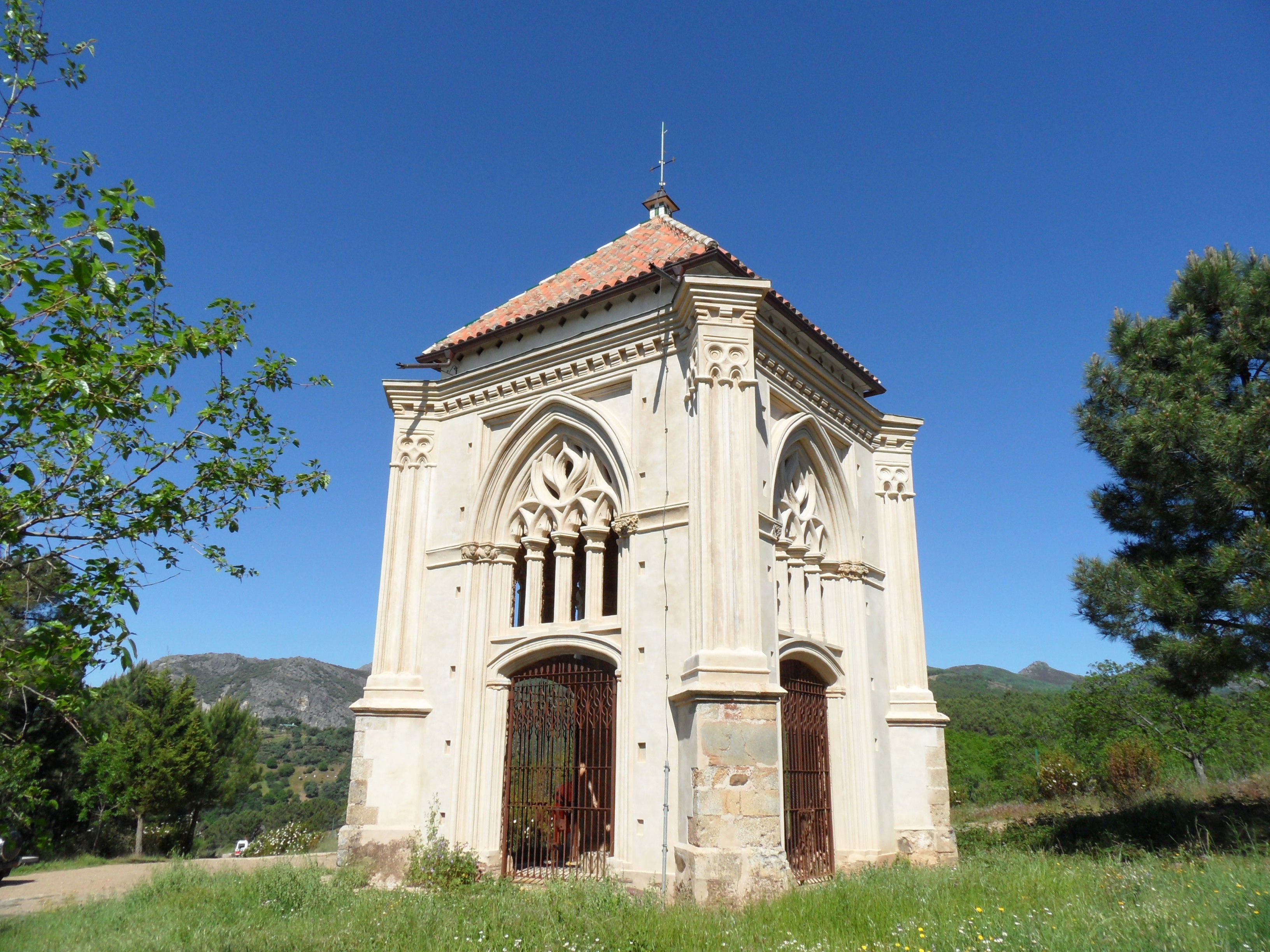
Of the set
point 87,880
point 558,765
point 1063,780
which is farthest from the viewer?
point 1063,780

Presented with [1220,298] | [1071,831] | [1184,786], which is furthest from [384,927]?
[1184,786]

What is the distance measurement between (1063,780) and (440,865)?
2000 centimetres

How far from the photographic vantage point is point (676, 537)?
11250 mm

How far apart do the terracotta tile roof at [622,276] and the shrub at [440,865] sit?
7989mm

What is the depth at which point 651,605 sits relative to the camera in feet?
36.9

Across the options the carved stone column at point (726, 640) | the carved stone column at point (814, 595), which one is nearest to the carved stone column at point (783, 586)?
the carved stone column at point (814, 595)

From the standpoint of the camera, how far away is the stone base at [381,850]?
12055mm

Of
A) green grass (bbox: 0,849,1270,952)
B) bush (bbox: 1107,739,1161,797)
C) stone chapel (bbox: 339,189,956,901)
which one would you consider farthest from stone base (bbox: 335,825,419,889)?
bush (bbox: 1107,739,1161,797)

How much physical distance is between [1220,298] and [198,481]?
1457 cm

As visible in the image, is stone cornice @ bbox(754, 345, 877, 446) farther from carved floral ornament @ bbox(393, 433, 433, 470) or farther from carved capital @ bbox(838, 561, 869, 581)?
carved floral ornament @ bbox(393, 433, 433, 470)

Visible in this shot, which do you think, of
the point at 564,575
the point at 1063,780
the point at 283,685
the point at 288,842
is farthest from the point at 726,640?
the point at 283,685

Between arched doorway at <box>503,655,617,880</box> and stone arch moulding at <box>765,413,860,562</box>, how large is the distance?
178 inches

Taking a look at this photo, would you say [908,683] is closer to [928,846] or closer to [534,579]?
[928,846]

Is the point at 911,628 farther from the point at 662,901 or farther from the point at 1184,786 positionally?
the point at 1184,786
